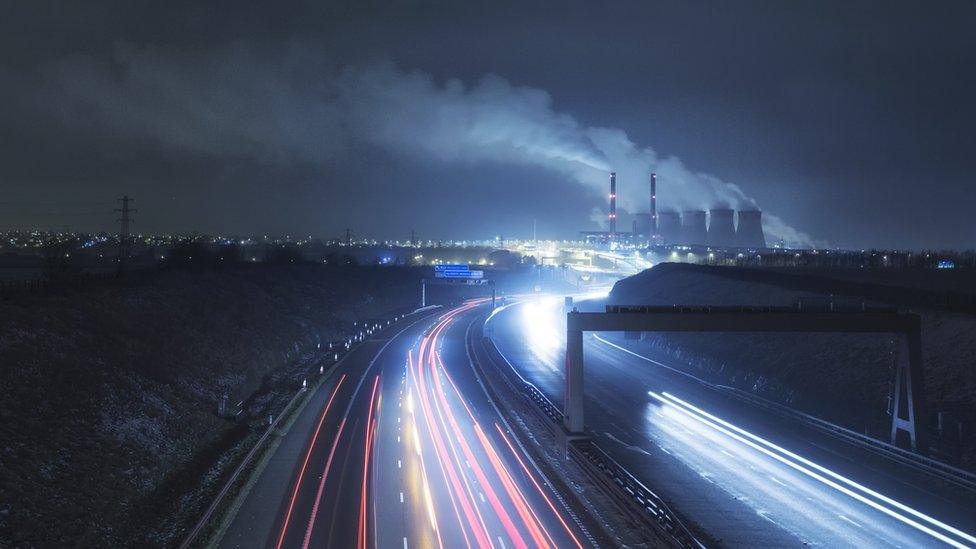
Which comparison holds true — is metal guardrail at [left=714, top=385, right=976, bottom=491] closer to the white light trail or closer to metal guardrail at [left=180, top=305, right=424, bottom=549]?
the white light trail

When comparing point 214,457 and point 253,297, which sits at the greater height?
point 253,297

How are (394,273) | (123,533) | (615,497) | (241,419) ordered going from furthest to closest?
(394,273), (241,419), (615,497), (123,533)

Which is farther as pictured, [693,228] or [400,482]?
[693,228]

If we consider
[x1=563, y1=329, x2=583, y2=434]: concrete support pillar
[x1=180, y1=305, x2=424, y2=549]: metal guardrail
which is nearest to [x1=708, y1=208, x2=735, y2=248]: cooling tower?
[x1=180, y1=305, x2=424, y2=549]: metal guardrail

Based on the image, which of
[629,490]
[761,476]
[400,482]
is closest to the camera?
[629,490]

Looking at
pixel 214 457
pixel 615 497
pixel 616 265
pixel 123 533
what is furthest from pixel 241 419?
pixel 616 265

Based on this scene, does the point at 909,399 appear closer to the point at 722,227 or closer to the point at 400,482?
the point at 400,482

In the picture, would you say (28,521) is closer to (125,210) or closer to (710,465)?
(710,465)

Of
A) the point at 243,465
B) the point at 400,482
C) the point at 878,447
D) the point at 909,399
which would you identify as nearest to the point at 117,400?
the point at 243,465
